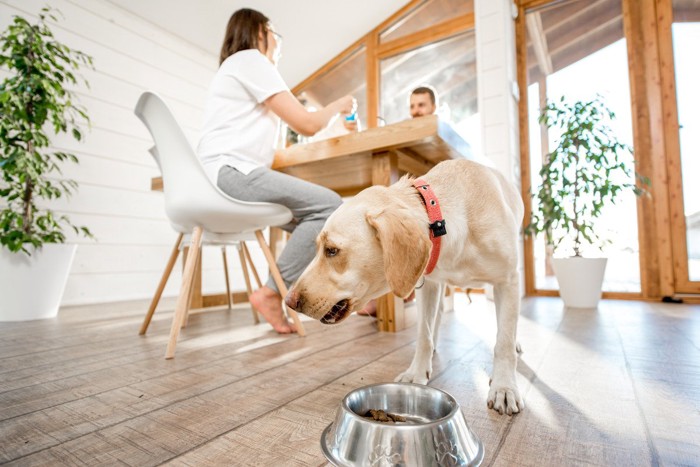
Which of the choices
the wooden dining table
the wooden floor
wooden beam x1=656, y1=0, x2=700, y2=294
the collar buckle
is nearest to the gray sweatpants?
the wooden dining table

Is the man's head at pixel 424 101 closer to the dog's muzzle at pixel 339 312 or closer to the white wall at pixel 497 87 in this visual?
the white wall at pixel 497 87

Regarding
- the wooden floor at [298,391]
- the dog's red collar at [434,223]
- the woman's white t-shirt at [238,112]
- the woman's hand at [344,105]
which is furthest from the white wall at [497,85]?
the dog's red collar at [434,223]

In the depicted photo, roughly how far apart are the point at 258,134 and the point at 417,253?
1225 mm

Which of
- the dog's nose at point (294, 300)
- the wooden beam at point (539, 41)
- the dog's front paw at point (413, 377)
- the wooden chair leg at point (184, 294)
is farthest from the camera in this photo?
the wooden beam at point (539, 41)

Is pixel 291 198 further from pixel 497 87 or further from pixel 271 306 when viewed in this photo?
pixel 497 87

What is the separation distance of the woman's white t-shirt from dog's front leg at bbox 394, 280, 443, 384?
39.3 inches

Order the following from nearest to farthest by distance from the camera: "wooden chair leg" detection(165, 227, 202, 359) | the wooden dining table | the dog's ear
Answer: the dog's ear → "wooden chair leg" detection(165, 227, 202, 359) → the wooden dining table

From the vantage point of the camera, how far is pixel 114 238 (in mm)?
3391

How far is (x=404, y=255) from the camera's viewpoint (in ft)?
2.88

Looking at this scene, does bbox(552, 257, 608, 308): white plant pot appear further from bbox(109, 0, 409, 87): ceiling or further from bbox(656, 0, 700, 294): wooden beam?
bbox(109, 0, 409, 87): ceiling

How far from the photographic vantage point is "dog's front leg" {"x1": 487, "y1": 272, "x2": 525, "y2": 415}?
955 mm

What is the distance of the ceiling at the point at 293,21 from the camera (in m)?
3.65

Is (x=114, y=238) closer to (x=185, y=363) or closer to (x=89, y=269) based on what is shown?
(x=89, y=269)

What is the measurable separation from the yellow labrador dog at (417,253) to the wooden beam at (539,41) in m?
3.42
